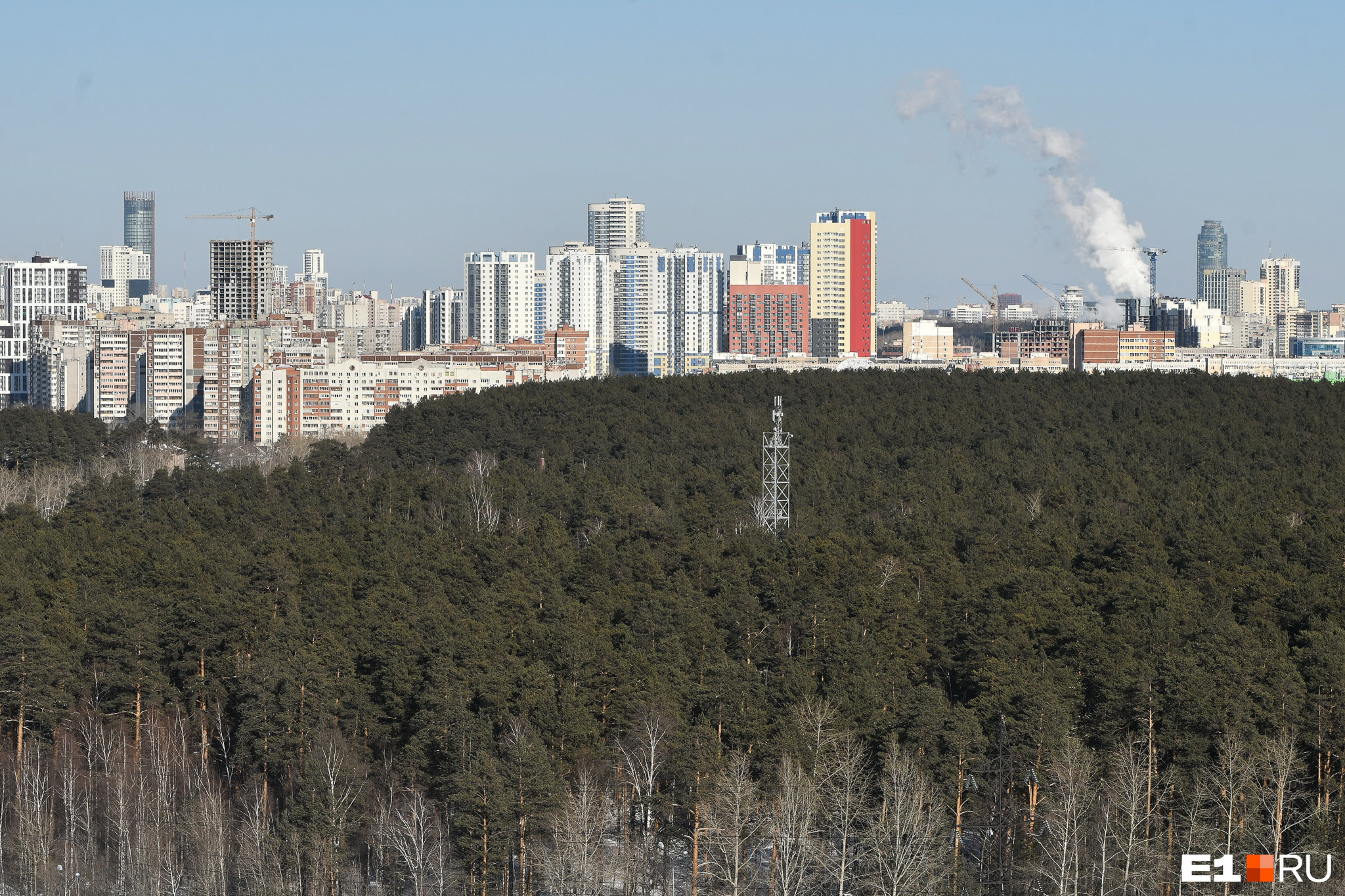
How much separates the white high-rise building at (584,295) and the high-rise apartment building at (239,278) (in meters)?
27.8

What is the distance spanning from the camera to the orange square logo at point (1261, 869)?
58.5 ft

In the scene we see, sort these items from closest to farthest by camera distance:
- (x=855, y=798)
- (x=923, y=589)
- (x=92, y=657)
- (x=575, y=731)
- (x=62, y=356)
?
1. (x=855, y=798)
2. (x=575, y=731)
3. (x=92, y=657)
4. (x=923, y=589)
5. (x=62, y=356)

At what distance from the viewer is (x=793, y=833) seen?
1873 centimetres

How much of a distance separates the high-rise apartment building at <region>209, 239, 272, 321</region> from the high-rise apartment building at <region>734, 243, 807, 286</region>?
38739 millimetres

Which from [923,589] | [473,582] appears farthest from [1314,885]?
[473,582]

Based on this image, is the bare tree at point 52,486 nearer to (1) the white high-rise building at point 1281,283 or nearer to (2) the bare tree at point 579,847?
(2) the bare tree at point 579,847

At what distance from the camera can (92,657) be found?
81.4 ft

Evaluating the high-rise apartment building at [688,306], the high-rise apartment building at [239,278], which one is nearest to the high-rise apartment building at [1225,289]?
the high-rise apartment building at [688,306]

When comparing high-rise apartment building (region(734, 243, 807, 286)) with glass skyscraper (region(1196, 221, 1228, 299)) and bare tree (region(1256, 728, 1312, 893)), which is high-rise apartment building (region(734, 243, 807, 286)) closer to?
glass skyscraper (region(1196, 221, 1228, 299))

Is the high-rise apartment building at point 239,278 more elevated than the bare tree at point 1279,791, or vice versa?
the high-rise apartment building at point 239,278

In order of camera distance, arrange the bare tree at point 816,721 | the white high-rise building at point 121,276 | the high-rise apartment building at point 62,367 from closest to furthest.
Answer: the bare tree at point 816,721 → the high-rise apartment building at point 62,367 → the white high-rise building at point 121,276

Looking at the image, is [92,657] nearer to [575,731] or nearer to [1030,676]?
[575,731]

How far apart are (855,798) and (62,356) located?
90.5 metres

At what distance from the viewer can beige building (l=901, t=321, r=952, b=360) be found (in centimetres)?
13038
